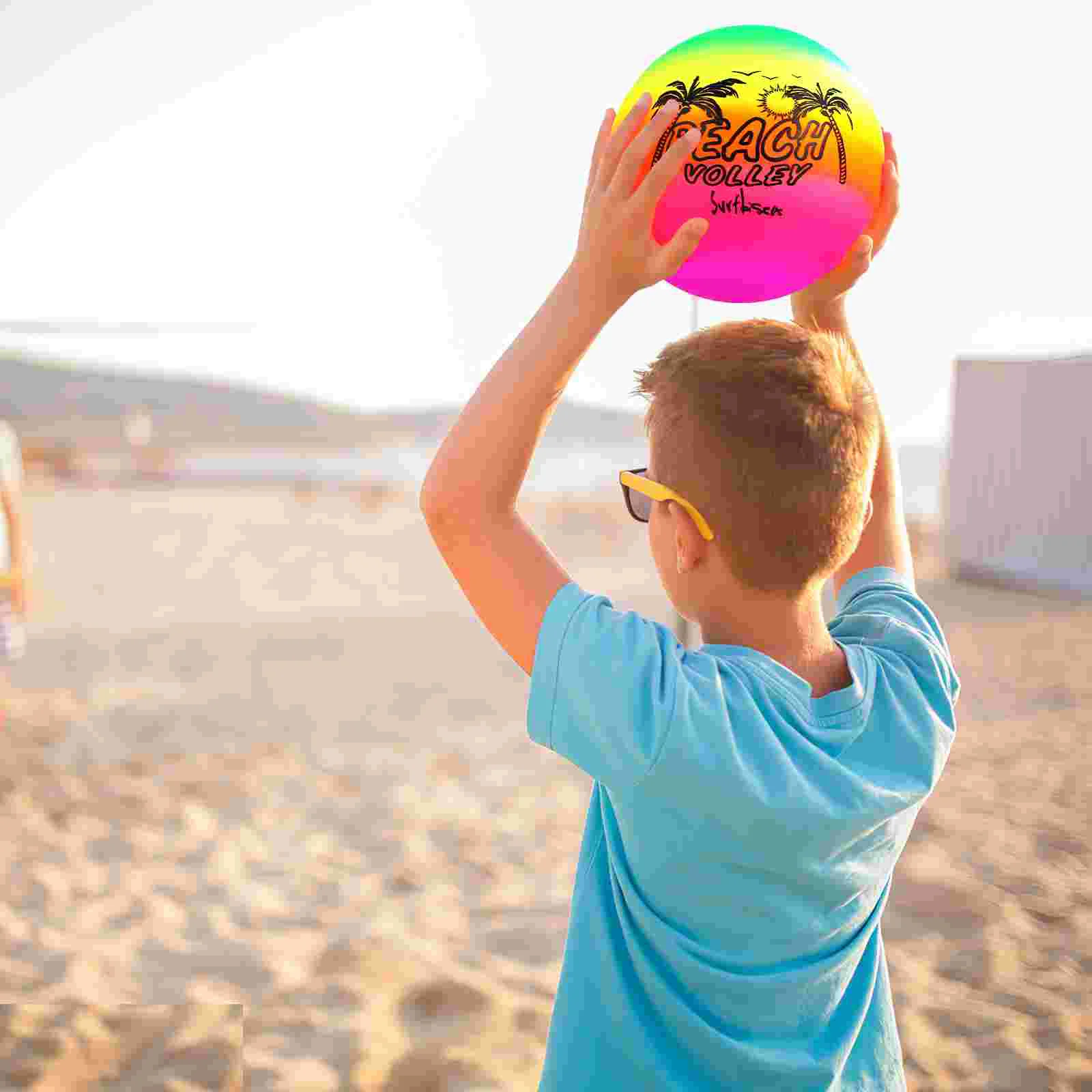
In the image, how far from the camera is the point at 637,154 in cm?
89

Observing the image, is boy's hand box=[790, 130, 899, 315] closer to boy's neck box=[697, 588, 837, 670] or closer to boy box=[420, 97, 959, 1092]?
boy box=[420, 97, 959, 1092]

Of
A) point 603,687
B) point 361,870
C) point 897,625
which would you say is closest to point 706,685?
point 603,687

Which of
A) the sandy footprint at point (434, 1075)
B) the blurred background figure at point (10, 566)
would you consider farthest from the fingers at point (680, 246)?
the blurred background figure at point (10, 566)

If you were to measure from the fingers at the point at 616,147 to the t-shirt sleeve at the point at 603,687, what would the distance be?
1.22 feet

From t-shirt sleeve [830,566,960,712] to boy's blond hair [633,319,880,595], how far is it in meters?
0.17

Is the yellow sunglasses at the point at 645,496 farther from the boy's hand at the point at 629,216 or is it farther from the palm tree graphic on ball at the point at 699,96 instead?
the palm tree graphic on ball at the point at 699,96

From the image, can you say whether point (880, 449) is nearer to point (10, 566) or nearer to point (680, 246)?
point (680, 246)

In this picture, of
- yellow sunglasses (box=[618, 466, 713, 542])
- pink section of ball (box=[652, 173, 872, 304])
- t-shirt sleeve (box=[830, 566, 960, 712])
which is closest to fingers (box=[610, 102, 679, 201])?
pink section of ball (box=[652, 173, 872, 304])

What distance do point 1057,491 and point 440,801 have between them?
313 inches

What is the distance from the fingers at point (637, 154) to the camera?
0.88m

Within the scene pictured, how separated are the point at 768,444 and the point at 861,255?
42 cm

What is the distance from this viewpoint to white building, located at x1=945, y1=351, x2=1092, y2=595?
975 cm

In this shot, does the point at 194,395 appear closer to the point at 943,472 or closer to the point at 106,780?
the point at 943,472

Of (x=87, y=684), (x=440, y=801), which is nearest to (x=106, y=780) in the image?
(x=440, y=801)
